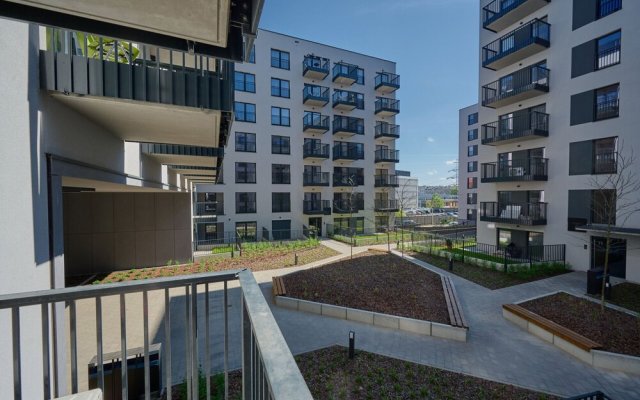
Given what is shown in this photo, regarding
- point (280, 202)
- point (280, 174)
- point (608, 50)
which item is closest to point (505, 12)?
point (608, 50)

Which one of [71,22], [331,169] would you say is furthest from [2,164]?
[331,169]

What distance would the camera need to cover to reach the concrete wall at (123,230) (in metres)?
14.3

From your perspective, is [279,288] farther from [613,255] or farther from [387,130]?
[387,130]

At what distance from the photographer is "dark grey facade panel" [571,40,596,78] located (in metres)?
14.8

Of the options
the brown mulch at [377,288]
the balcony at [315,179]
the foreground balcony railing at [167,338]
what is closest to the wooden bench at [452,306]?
the brown mulch at [377,288]

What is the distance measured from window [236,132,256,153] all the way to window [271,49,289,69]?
759 cm

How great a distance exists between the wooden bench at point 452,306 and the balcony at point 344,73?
954 inches

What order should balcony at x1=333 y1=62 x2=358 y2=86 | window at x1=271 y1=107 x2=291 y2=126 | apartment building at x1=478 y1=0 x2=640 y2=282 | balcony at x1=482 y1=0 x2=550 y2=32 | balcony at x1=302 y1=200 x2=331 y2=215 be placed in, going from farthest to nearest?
balcony at x1=333 y1=62 x2=358 y2=86 → balcony at x1=302 y1=200 x2=331 y2=215 → window at x1=271 y1=107 x2=291 y2=126 → balcony at x1=482 y1=0 x2=550 y2=32 → apartment building at x1=478 y1=0 x2=640 y2=282

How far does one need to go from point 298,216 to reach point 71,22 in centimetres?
→ 2739

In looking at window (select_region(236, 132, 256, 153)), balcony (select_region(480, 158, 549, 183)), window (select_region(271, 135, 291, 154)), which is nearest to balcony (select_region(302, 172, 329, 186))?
window (select_region(271, 135, 291, 154))

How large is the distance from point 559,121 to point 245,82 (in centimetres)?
2447

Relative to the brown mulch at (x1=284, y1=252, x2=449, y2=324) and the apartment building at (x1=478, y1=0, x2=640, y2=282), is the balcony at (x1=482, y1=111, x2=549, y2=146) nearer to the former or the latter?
the apartment building at (x1=478, y1=0, x2=640, y2=282)

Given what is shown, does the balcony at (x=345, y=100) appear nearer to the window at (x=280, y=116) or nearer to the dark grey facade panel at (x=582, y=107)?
the window at (x=280, y=116)

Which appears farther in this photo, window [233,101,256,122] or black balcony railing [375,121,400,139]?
black balcony railing [375,121,400,139]
